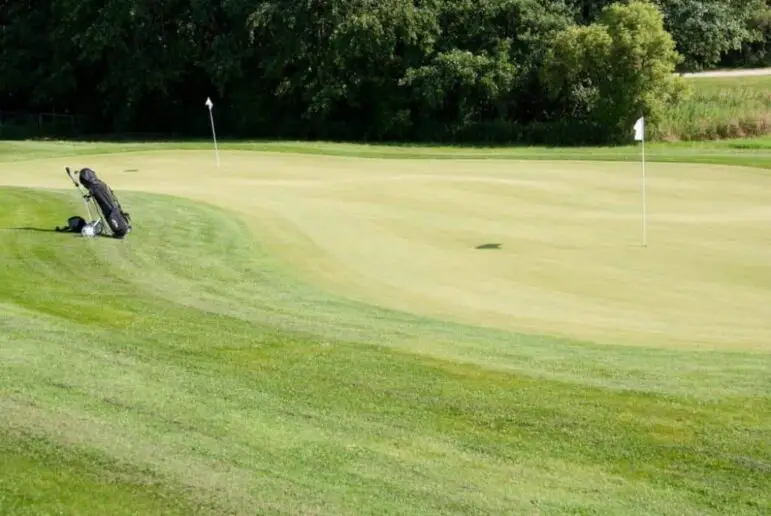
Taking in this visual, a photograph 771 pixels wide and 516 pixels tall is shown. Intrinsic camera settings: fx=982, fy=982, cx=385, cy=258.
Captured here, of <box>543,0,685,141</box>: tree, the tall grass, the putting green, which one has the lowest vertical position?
the putting green

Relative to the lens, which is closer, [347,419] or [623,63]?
[347,419]

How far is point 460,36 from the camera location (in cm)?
4609

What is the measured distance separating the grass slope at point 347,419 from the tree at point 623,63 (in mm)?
30547

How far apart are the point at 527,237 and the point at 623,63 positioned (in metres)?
23.7

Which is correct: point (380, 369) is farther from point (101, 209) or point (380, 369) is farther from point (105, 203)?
point (101, 209)

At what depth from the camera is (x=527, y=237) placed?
18.4 m

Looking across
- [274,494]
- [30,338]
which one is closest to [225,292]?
[30,338]

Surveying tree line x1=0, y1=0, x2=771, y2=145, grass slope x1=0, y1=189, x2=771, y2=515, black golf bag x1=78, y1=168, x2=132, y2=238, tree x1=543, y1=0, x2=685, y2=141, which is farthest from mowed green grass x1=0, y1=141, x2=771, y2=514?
tree line x1=0, y1=0, x2=771, y2=145

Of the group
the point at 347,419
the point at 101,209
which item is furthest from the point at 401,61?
the point at 347,419

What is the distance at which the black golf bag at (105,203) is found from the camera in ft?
56.4

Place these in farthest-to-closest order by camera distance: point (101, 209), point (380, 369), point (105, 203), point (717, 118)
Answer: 1. point (717, 118)
2. point (101, 209)
3. point (105, 203)
4. point (380, 369)

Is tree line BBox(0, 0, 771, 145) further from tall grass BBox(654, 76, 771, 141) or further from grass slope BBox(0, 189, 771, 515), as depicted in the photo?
grass slope BBox(0, 189, 771, 515)

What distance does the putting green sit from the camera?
1276cm

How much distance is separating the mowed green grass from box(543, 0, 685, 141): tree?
20002 mm
